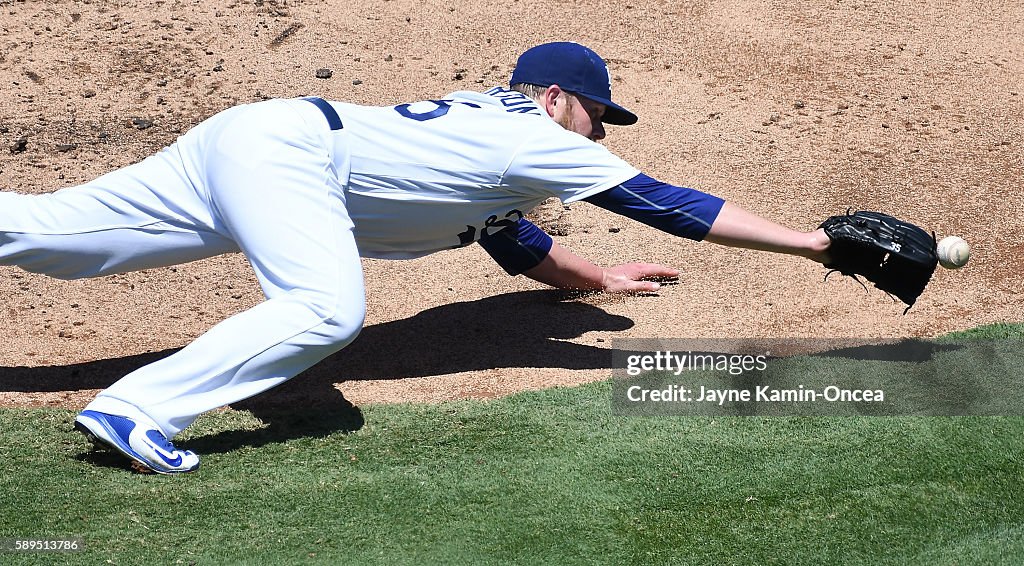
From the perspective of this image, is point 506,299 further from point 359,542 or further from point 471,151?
point 359,542

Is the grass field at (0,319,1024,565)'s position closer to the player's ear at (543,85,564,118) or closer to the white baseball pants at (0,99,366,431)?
the white baseball pants at (0,99,366,431)

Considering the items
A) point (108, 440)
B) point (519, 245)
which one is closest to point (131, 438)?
point (108, 440)

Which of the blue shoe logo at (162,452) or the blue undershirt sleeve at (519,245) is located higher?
the blue undershirt sleeve at (519,245)

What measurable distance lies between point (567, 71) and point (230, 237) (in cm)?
130

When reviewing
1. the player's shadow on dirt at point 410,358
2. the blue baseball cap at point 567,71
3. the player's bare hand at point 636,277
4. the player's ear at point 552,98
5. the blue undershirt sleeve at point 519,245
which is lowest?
the player's shadow on dirt at point 410,358

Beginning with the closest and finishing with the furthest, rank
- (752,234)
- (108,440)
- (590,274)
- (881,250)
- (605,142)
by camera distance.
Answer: (108,440) < (752,234) < (881,250) < (590,274) < (605,142)

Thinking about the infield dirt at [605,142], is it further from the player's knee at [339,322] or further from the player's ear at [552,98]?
the player's ear at [552,98]

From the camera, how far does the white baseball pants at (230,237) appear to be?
3744mm

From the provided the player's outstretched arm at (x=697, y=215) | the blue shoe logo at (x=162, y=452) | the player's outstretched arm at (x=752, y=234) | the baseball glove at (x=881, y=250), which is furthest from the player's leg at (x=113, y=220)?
the baseball glove at (x=881, y=250)

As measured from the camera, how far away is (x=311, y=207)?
3920mm

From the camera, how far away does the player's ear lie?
434cm

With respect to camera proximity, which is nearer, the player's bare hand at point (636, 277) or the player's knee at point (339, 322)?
the player's knee at point (339, 322)

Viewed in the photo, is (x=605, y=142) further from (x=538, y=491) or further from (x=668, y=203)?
(x=538, y=491)

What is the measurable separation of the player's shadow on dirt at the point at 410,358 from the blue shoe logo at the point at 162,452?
0.77 feet
